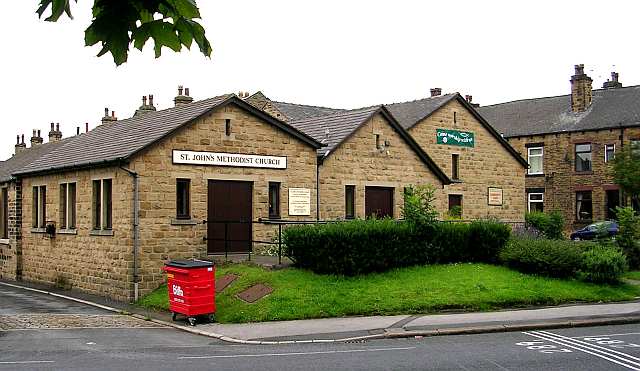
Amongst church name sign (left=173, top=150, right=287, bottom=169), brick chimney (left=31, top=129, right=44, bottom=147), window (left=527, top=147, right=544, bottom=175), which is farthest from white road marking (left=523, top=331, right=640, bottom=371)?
brick chimney (left=31, top=129, right=44, bottom=147)

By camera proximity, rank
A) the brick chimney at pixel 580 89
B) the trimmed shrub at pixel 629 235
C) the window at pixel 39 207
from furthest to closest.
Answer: the brick chimney at pixel 580 89 → the window at pixel 39 207 → the trimmed shrub at pixel 629 235

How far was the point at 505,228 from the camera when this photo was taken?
23594 mm

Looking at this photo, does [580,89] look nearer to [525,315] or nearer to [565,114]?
[565,114]

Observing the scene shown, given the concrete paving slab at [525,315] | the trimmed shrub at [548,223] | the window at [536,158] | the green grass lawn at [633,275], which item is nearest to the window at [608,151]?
the window at [536,158]

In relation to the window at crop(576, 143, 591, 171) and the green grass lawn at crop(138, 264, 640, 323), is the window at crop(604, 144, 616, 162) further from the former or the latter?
the green grass lawn at crop(138, 264, 640, 323)

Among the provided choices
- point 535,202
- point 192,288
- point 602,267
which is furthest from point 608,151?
point 192,288

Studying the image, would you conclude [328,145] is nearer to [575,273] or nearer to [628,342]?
[575,273]

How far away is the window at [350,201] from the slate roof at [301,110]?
54.2 feet

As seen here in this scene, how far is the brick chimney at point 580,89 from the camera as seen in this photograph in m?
50.0

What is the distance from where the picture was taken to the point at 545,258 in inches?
858

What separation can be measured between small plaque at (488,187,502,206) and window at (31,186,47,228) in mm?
19803

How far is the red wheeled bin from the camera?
1764cm

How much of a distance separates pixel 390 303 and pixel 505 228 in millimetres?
6512

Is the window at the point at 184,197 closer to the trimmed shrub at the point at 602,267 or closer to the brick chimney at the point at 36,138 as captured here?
the trimmed shrub at the point at 602,267
